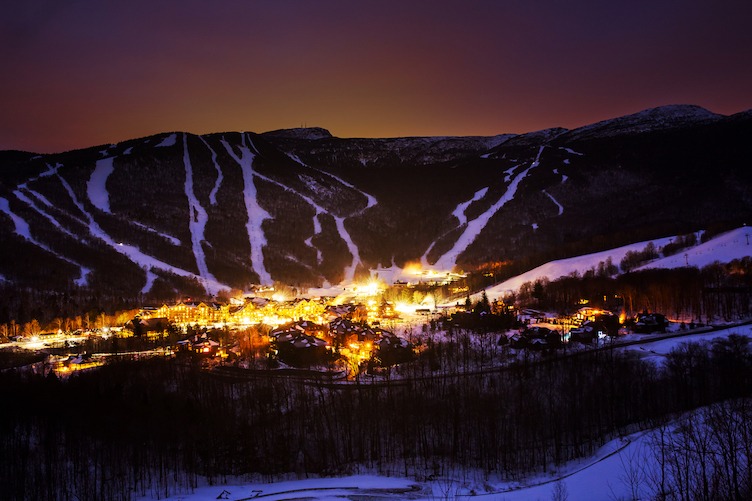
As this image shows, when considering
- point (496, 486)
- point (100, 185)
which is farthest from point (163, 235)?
point (496, 486)

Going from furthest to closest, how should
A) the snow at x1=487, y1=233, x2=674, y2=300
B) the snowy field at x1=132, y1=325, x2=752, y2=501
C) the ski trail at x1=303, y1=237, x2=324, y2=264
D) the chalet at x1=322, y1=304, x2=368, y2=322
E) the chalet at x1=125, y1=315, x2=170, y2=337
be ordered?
the ski trail at x1=303, y1=237, x2=324, y2=264 → the snow at x1=487, y1=233, x2=674, y2=300 → the chalet at x1=322, y1=304, x2=368, y2=322 → the chalet at x1=125, y1=315, x2=170, y2=337 → the snowy field at x1=132, y1=325, x2=752, y2=501

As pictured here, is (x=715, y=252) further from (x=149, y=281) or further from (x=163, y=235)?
(x=163, y=235)

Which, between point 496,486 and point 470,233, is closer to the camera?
point 496,486

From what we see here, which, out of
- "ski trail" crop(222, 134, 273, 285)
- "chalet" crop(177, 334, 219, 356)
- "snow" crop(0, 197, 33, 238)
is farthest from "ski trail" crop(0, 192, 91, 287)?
"chalet" crop(177, 334, 219, 356)

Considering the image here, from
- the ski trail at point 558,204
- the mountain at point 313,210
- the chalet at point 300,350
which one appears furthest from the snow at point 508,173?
the chalet at point 300,350

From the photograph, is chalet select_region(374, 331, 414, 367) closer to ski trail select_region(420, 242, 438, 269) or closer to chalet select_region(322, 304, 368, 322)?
chalet select_region(322, 304, 368, 322)

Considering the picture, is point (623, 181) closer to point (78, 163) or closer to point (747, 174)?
point (747, 174)
